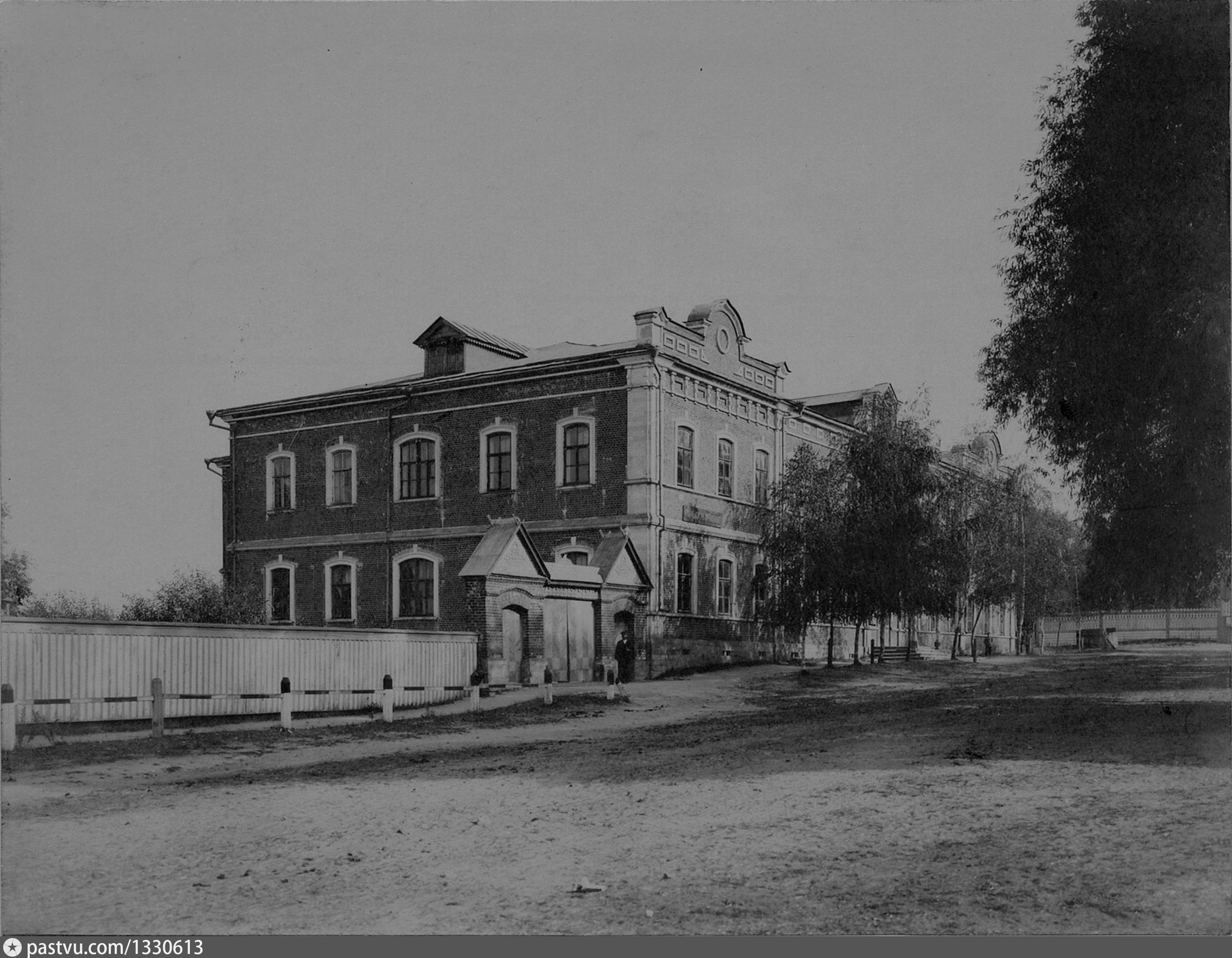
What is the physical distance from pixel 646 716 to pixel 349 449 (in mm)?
17538

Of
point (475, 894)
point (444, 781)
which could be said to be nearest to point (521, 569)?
point (444, 781)

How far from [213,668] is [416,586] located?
14.8 metres

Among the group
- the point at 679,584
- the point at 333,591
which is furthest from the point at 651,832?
the point at 333,591

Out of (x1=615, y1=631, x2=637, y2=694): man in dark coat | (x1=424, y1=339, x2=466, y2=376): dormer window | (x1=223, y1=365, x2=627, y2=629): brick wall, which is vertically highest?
(x1=424, y1=339, x2=466, y2=376): dormer window

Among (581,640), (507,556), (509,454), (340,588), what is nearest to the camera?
(507,556)

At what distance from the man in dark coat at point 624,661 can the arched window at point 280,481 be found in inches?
537

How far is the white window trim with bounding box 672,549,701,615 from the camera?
28250 mm

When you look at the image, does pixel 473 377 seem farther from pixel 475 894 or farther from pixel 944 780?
Answer: pixel 475 894

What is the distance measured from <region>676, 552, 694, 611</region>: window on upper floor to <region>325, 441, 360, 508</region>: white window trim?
1020 cm

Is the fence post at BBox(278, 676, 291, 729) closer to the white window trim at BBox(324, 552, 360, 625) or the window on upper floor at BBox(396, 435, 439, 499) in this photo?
the window on upper floor at BBox(396, 435, 439, 499)

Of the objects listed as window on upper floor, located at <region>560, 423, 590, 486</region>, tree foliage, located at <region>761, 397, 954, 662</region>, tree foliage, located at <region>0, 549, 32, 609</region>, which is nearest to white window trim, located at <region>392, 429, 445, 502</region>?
window on upper floor, located at <region>560, 423, 590, 486</region>

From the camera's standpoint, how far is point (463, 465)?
30922 millimetres

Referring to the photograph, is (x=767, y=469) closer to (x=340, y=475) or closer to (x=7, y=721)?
(x=340, y=475)

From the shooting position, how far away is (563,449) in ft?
95.6
